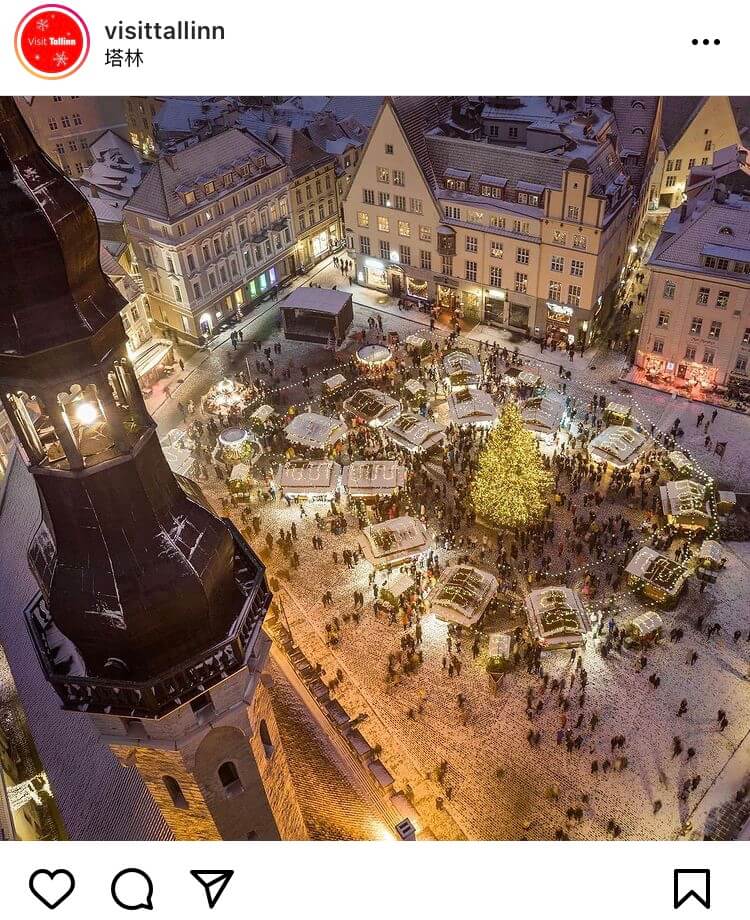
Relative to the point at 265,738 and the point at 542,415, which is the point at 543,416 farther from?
the point at 265,738

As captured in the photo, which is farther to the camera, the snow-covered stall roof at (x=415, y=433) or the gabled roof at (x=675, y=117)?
the gabled roof at (x=675, y=117)

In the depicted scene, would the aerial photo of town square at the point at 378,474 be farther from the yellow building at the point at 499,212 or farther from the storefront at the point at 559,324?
the storefront at the point at 559,324

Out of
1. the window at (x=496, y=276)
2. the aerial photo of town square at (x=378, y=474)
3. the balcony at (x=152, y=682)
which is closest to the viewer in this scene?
the aerial photo of town square at (x=378, y=474)

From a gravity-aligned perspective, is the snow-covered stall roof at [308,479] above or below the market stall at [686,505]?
above

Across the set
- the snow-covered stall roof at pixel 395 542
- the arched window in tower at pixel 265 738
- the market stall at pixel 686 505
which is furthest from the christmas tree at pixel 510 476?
the arched window in tower at pixel 265 738
